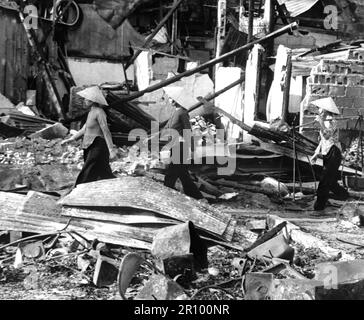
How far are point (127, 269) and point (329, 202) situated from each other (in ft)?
17.8

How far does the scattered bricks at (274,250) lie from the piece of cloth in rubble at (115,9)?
44.1ft

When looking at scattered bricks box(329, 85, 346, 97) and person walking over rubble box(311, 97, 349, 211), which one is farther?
scattered bricks box(329, 85, 346, 97)

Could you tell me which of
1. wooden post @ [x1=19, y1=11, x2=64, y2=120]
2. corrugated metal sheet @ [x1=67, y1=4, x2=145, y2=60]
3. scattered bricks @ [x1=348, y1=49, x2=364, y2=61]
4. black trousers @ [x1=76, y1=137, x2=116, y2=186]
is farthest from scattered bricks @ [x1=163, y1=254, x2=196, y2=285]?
corrugated metal sheet @ [x1=67, y1=4, x2=145, y2=60]

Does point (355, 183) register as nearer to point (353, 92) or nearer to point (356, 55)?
point (353, 92)

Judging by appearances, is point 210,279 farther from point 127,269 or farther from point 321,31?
point 321,31

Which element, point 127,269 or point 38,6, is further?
point 38,6

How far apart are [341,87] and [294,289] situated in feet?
26.0

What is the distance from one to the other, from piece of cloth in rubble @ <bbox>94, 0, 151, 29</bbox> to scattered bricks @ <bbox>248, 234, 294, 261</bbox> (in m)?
13.5

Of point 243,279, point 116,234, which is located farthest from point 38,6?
point 243,279

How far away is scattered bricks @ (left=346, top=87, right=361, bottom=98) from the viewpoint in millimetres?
11633

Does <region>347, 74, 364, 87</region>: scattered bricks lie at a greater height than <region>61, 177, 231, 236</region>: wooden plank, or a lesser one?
greater

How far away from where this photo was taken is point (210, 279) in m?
5.17

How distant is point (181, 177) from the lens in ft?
27.9

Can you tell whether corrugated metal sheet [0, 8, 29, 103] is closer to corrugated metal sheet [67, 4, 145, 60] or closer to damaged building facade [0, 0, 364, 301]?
damaged building facade [0, 0, 364, 301]
